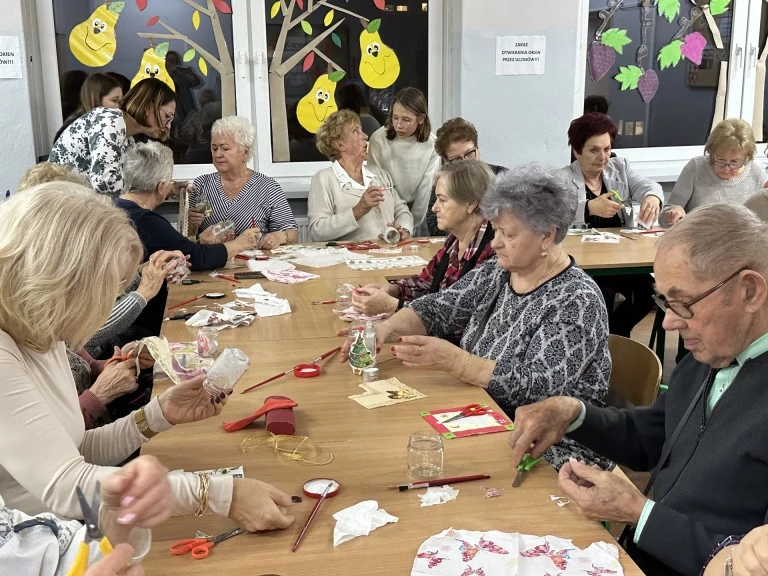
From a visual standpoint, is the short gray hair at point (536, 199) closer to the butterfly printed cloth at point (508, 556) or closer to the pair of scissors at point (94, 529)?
the butterfly printed cloth at point (508, 556)

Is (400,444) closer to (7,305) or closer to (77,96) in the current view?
(7,305)

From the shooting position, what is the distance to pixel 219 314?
11.0ft

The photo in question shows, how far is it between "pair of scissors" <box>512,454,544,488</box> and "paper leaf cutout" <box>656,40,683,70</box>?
227 inches

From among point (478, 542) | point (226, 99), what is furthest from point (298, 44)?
point (478, 542)

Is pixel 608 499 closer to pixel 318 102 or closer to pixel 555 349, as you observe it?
pixel 555 349

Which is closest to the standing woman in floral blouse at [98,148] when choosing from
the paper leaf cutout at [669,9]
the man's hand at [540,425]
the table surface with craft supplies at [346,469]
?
the table surface with craft supplies at [346,469]

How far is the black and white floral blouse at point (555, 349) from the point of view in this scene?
2.43 metres

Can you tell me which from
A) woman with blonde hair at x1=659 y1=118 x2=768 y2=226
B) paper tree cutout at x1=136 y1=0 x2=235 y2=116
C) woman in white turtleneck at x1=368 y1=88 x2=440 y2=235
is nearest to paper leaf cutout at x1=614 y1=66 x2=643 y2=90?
woman with blonde hair at x1=659 y1=118 x2=768 y2=226

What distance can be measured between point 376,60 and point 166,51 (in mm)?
1656

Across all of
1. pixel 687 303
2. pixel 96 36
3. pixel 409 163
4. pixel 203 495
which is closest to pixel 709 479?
pixel 687 303

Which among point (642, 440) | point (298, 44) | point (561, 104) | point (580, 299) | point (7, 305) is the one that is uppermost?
point (298, 44)

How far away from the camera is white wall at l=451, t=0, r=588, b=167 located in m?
6.15

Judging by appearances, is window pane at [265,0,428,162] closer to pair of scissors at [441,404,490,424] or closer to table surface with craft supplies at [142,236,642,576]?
table surface with craft supplies at [142,236,642,576]

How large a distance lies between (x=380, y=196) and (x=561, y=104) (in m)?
2.22
